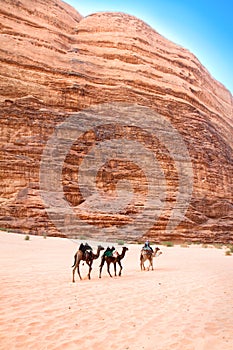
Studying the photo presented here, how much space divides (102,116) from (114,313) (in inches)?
1178

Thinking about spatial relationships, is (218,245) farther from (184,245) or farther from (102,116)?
(102,116)

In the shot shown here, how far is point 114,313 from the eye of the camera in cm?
534

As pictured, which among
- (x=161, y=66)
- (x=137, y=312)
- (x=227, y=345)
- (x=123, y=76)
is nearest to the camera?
(x=227, y=345)

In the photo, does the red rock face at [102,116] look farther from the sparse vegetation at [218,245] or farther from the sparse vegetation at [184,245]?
the sparse vegetation at [184,245]

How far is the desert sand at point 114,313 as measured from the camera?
162 inches

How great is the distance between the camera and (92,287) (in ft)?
24.8

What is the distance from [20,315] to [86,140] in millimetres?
27350

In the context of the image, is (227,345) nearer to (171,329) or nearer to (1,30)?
(171,329)

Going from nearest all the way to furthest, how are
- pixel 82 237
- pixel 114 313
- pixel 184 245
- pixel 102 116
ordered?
1. pixel 114 313
2. pixel 82 237
3. pixel 184 245
4. pixel 102 116

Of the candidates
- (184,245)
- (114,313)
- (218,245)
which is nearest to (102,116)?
(184,245)

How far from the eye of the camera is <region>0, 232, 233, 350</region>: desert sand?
4105mm

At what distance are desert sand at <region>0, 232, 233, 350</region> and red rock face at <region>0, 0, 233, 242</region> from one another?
16.6 m

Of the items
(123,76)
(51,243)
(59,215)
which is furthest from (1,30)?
(51,243)

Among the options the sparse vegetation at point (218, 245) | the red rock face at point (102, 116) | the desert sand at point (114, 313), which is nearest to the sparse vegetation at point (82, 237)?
the red rock face at point (102, 116)
